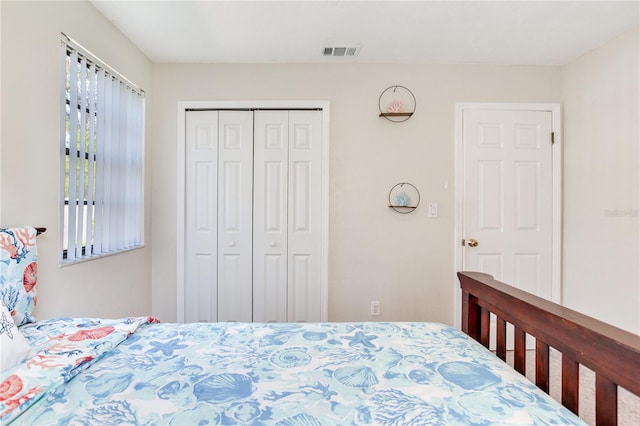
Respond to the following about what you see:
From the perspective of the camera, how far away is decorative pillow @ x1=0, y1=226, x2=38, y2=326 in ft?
3.77

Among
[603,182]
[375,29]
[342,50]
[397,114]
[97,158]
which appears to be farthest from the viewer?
[397,114]

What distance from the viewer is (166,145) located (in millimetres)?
2570

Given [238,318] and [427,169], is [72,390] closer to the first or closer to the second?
[238,318]

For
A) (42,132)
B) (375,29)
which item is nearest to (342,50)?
(375,29)

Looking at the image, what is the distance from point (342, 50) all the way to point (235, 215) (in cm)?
161

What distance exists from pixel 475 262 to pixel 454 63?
1.72 meters

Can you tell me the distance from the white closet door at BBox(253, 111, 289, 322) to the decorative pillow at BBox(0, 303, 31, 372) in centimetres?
169

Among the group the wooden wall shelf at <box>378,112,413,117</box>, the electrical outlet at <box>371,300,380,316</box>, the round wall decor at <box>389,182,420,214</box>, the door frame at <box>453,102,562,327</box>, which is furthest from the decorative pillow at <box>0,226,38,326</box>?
the door frame at <box>453,102,562,327</box>

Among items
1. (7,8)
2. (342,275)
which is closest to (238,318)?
(342,275)

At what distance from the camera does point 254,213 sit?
8.42 feet

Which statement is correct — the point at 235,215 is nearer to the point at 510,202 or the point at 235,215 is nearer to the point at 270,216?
the point at 270,216

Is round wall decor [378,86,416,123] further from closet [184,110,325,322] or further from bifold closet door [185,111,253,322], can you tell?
bifold closet door [185,111,253,322]

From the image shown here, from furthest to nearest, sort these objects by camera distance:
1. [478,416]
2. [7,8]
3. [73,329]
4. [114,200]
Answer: [114,200] → [7,8] → [73,329] → [478,416]

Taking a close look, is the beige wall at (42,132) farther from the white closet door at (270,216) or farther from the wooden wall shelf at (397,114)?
the wooden wall shelf at (397,114)
